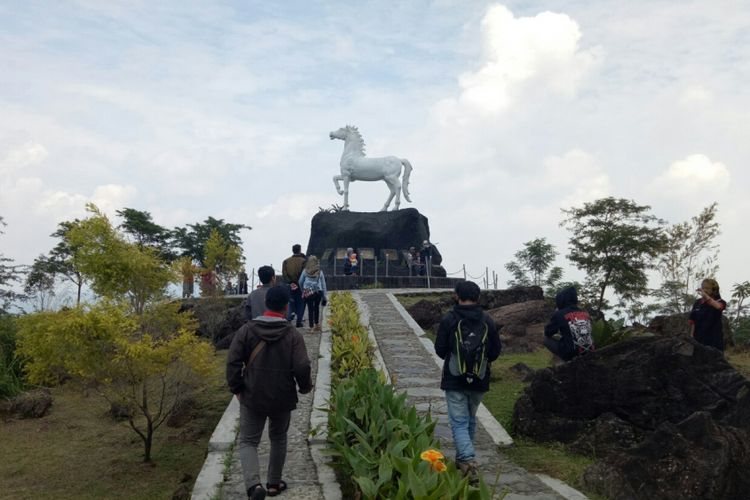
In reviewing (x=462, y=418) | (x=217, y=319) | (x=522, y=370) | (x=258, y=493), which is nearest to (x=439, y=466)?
(x=258, y=493)

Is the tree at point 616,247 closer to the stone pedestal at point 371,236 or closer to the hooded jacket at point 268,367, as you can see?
the stone pedestal at point 371,236

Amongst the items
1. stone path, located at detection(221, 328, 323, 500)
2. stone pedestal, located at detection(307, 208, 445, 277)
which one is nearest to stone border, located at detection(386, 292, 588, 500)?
stone path, located at detection(221, 328, 323, 500)

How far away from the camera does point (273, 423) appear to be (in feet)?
17.1

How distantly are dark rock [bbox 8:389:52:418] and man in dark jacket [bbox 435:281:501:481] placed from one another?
856 centimetres

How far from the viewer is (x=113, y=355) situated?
8.60 metres

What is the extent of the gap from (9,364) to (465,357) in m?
11.5

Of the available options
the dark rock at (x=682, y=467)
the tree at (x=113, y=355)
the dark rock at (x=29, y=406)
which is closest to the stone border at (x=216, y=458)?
the tree at (x=113, y=355)

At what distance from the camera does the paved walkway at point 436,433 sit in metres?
5.43

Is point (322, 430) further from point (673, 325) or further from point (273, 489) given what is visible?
point (673, 325)

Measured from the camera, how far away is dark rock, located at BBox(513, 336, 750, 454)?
6.99 meters

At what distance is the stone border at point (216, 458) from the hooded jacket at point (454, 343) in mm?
2035

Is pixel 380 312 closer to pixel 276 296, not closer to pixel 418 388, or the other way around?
pixel 418 388

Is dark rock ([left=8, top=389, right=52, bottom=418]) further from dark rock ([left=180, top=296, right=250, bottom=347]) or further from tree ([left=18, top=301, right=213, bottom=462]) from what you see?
dark rock ([left=180, top=296, right=250, bottom=347])

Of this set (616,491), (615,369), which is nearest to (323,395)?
(615,369)
